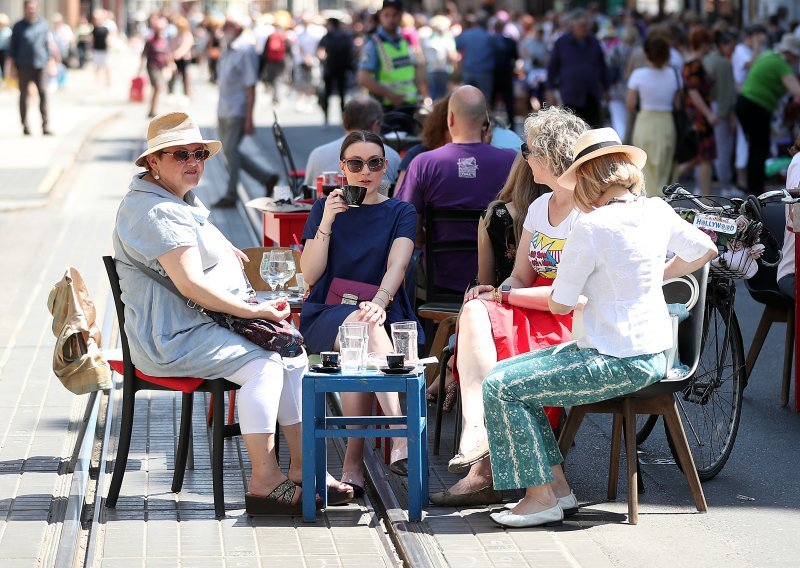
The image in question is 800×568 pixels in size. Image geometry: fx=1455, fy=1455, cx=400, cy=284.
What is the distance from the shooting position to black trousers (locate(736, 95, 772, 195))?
1509cm

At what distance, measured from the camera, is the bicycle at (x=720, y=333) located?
640cm

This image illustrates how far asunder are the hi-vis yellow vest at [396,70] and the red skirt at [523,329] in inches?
356

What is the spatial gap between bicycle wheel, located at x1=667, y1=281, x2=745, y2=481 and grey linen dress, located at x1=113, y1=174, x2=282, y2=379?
2.03 meters

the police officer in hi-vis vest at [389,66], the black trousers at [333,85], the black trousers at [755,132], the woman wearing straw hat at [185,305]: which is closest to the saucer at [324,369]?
the woman wearing straw hat at [185,305]

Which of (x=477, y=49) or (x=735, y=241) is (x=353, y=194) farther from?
(x=477, y=49)

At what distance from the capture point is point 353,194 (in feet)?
21.0

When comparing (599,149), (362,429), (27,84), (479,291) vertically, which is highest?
(599,149)

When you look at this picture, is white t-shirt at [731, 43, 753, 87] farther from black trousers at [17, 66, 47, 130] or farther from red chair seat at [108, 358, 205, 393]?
red chair seat at [108, 358, 205, 393]

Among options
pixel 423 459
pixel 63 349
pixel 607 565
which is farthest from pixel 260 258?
pixel 607 565

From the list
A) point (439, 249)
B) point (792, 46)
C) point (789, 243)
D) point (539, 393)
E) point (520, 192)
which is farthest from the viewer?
point (792, 46)

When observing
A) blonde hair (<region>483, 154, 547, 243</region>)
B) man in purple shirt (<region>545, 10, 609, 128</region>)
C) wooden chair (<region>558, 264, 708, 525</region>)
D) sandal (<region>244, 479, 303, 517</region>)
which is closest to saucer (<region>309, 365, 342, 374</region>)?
sandal (<region>244, 479, 303, 517</region>)

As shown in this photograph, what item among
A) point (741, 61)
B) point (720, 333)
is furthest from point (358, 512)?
point (741, 61)

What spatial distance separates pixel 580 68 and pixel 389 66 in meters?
3.18

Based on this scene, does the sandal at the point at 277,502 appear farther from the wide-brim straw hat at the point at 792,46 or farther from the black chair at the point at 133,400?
the wide-brim straw hat at the point at 792,46
